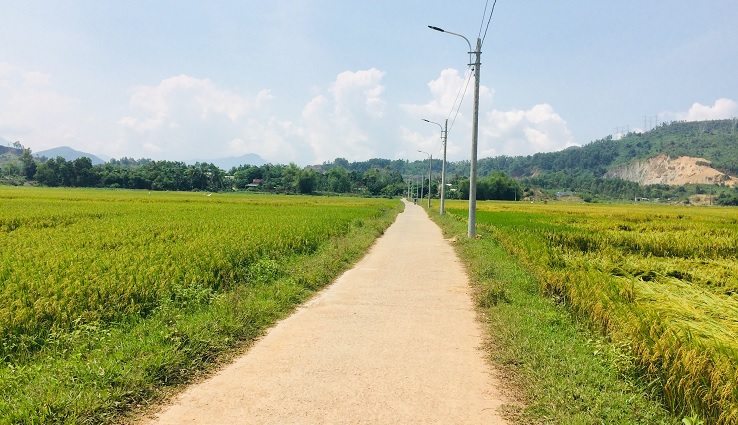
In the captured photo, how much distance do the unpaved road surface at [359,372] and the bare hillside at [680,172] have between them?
196 meters

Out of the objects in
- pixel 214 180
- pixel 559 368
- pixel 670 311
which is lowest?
A: pixel 559 368

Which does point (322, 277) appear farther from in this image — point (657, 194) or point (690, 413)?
point (657, 194)

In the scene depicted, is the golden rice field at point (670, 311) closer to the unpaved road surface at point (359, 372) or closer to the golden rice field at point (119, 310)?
the unpaved road surface at point (359, 372)

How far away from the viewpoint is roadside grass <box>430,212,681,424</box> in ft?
12.7

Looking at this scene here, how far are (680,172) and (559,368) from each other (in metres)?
215

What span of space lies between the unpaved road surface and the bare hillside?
643ft

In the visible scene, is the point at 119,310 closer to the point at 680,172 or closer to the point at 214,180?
the point at 214,180

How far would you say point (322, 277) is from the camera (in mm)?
10086

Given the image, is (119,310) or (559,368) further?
(119,310)

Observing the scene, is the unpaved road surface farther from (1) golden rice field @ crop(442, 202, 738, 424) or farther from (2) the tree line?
(2) the tree line

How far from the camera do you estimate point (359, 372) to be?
4.89 metres

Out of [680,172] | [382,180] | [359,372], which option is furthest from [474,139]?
[680,172]

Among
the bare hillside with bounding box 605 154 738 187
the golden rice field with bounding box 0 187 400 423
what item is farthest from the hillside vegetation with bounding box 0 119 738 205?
the golden rice field with bounding box 0 187 400 423

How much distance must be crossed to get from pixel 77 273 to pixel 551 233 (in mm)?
14490
